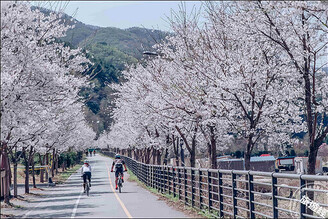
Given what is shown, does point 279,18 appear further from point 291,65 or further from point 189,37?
point 189,37

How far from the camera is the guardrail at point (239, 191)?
9855mm

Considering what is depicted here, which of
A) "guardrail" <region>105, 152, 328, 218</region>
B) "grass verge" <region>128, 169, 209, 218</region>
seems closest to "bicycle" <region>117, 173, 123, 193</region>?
"guardrail" <region>105, 152, 328, 218</region>

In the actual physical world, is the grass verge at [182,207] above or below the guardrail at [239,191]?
below

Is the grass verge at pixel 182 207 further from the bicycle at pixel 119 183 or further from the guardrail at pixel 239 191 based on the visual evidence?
the bicycle at pixel 119 183

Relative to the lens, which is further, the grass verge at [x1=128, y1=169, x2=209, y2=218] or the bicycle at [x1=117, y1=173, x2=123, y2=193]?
the bicycle at [x1=117, y1=173, x2=123, y2=193]

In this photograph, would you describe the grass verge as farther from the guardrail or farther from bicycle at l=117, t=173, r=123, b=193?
bicycle at l=117, t=173, r=123, b=193

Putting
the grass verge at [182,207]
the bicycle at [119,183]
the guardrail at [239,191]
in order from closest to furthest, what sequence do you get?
the guardrail at [239,191], the grass verge at [182,207], the bicycle at [119,183]

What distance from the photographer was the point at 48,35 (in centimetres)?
2094

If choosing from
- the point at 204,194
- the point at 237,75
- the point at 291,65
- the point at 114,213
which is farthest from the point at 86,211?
the point at 291,65

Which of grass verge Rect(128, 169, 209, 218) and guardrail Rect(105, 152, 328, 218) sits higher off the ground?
guardrail Rect(105, 152, 328, 218)

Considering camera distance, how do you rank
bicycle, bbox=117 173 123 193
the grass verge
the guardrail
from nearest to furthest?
1. the guardrail
2. the grass verge
3. bicycle, bbox=117 173 123 193

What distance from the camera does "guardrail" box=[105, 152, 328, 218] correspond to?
32.3 ft

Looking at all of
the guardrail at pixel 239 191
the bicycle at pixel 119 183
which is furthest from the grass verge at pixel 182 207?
the bicycle at pixel 119 183

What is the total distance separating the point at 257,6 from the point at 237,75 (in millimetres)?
2811
